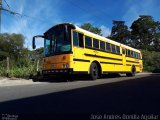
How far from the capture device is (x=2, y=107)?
6.56 meters

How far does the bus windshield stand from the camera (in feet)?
47.3

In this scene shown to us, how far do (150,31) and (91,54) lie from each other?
82351 millimetres

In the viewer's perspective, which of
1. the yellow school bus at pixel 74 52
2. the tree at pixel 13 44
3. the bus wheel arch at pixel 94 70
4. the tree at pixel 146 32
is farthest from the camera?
the tree at pixel 146 32

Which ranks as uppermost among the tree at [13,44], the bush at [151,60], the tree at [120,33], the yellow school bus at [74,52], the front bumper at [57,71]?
the tree at [120,33]

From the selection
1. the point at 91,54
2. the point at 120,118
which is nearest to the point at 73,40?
the point at 91,54

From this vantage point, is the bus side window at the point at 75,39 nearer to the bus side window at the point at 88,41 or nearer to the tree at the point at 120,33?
the bus side window at the point at 88,41

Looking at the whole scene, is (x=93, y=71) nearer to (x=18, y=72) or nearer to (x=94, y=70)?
(x=94, y=70)

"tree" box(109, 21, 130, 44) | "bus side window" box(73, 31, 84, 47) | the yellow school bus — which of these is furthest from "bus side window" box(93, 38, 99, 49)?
"tree" box(109, 21, 130, 44)

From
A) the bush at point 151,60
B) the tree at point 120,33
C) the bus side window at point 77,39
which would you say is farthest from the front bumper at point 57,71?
the tree at point 120,33

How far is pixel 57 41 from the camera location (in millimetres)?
15133

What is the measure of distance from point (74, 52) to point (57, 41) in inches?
52.4

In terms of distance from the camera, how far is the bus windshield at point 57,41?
14430 mm

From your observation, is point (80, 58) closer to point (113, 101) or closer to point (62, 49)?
point (62, 49)

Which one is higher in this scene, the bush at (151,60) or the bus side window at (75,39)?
the bush at (151,60)
